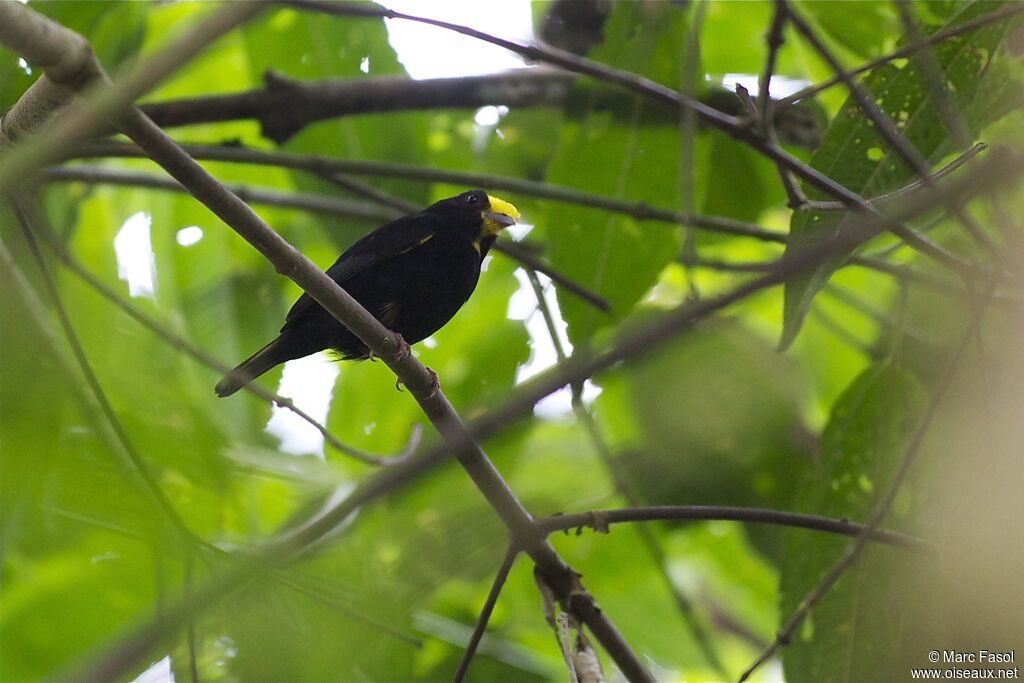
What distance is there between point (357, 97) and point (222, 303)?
1022 millimetres

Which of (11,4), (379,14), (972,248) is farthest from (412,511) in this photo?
(972,248)

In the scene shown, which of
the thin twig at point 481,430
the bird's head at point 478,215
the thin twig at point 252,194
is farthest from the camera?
the bird's head at point 478,215

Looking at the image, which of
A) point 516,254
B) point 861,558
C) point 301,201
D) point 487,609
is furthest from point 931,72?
point 301,201

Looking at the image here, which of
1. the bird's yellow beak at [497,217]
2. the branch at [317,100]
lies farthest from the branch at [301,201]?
the branch at [317,100]

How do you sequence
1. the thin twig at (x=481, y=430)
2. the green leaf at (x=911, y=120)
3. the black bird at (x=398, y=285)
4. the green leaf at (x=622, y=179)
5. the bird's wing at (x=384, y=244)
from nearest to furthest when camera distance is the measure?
the thin twig at (x=481, y=430), the green leaf at (x=911, y=120), the green leaf at (x=622, y=179), the black bird at (x=398, y=285), the bird's wing at (x=384, y=244)

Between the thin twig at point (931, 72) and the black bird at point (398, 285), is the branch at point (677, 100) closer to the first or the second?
the thin twig at point (931, 72)

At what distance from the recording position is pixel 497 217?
13.8ft

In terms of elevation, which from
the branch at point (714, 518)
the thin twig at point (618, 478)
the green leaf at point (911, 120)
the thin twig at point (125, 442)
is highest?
the green leaf at point (911, 120)

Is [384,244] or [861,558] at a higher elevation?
[384,244]

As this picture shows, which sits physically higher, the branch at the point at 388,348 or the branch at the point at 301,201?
the branch at the point at 301,201

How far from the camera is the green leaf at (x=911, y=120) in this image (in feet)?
9.71

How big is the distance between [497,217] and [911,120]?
1677 mm

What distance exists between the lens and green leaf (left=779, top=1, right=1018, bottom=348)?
9.71 feet

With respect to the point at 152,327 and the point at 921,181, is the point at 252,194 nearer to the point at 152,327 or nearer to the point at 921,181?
the point at 152,327
